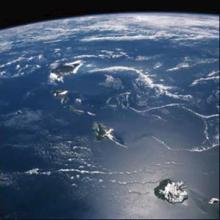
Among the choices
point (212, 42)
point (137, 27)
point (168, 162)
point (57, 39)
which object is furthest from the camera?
point (137, 27)

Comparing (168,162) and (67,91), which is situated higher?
(67,91)

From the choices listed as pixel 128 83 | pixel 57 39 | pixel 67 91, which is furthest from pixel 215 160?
pixel 57 39

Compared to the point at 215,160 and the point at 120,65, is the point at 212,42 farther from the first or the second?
the point at 215,160

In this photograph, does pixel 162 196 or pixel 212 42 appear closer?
pixel 162 196

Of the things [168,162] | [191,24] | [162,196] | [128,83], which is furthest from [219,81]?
[191,24]

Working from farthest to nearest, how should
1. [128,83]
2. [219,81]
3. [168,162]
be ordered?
[128,83], [219,81], [168,162]

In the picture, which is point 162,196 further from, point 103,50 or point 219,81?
point 103,50
